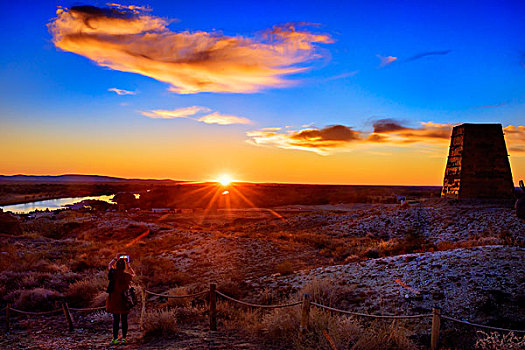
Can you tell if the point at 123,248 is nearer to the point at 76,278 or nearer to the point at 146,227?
the point at 76,278

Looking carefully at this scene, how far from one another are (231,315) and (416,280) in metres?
5.48

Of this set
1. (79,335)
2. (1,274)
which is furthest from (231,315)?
(1,274)

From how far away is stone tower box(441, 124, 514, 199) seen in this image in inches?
959

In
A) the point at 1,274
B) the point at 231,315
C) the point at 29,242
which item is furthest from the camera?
the point at 29,242

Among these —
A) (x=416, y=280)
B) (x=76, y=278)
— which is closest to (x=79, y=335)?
(x=76, y=278)

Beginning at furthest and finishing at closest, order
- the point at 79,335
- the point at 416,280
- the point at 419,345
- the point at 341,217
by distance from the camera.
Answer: the point at 341,217
the point at 416,280
the point at 79,335
the point at 419,345

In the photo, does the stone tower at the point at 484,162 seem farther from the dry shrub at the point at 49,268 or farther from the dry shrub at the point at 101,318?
the dry shrub at the point at 49,268

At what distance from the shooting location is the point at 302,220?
1441 inches

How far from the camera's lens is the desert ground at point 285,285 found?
7.76 metres

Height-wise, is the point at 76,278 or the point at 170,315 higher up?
the point at 170,315

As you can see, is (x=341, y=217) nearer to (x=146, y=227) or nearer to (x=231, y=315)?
(x=146, y=227)

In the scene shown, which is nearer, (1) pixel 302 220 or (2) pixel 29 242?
(2) pixel 29 242

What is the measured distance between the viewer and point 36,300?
12.3m

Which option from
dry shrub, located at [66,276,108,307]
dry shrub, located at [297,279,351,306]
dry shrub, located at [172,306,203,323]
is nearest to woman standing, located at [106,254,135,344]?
Result: dry shrub, located at [172,306,203,323]
